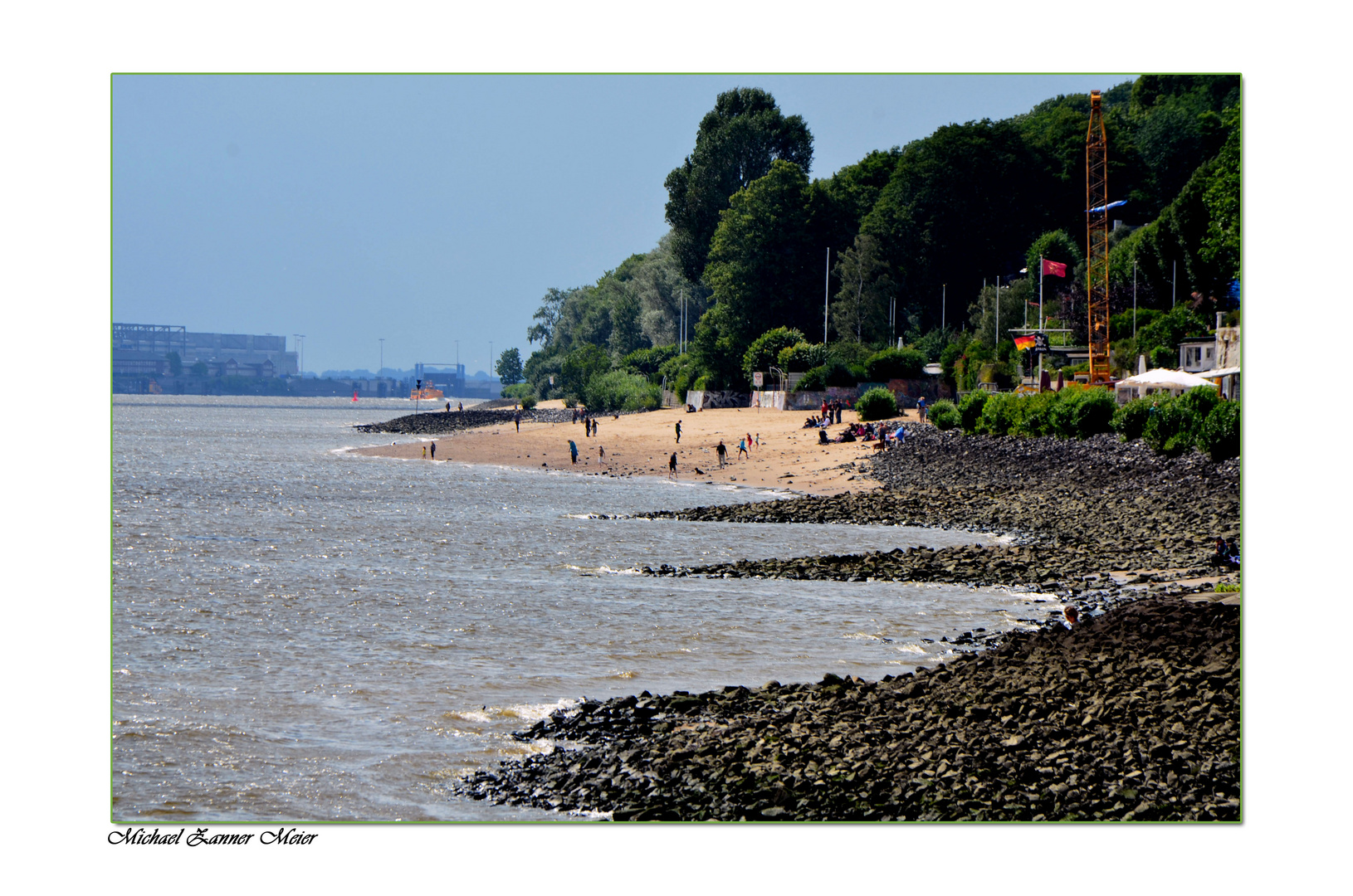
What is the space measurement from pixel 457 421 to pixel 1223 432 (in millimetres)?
102920

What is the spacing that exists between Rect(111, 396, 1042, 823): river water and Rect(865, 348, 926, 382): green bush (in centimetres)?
4195

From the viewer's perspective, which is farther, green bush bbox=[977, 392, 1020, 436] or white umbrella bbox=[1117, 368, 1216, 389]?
green bush bbox=[977, 392, 1020, 436]

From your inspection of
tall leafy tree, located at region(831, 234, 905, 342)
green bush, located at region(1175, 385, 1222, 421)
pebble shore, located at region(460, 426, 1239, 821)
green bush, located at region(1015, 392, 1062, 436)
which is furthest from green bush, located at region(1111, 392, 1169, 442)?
tall leafy tree, located at region(831, 234, 905, 342)

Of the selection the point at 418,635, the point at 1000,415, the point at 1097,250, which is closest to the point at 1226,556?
the point at 418,635

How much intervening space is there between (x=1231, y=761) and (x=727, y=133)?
111 m

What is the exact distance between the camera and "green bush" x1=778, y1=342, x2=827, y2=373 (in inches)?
3511

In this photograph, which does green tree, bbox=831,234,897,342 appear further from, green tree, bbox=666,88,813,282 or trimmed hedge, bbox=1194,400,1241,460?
trimmed hedge, bbox=1194,400,1241,460

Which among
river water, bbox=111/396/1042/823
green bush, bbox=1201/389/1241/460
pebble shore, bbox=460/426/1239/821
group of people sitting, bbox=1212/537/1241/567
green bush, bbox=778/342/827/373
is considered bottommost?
river water, bbox=111/396/1042/823

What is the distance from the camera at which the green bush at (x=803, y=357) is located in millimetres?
89188

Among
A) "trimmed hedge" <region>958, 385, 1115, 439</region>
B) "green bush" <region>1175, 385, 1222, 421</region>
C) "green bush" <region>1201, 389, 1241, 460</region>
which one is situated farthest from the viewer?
"trimmed hedge" <region>958, 385, 1115, 439</region>

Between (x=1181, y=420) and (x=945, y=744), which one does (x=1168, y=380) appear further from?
(x=945, y=744)

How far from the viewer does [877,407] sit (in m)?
72.9

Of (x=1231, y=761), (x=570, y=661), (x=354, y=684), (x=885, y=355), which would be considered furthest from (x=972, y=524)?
(x=885, y=355)

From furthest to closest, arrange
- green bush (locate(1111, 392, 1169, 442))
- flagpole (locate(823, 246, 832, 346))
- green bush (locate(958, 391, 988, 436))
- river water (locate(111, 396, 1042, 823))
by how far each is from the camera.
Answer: flagpole (locate(823, 246, 832, 346)) < green bush (locate(958, 391, 988, 436)) < green bush (locate(1111, 392, 1169, 442)) < river water (locate(111, 396, 1042, 823))
